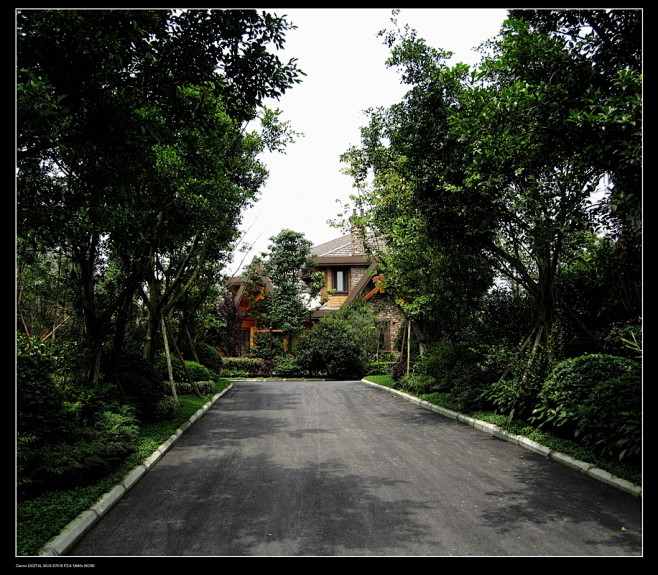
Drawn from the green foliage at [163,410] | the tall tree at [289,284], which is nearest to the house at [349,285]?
the tall tree at [289,284]

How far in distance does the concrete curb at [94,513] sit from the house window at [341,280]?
26116 millimetres

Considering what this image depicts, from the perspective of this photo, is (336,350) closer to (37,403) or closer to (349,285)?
(349,285)

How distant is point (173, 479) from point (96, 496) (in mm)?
1413

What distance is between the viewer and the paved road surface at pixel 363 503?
450 centimetres

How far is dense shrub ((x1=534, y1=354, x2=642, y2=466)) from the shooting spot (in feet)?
22.6

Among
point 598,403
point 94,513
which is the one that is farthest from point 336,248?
point 94,513

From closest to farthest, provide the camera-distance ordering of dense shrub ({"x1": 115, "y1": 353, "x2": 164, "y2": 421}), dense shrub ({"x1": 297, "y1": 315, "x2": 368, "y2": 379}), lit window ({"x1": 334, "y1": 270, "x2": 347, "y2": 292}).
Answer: dense shrub ({"x1": 115, "y1": 353, "x2": 164, "y2": 421}), dense shrub ({"x1": 297, "y1": 315, "x2": 368, "y2": 379}), lit window ({"x1": 334, "y1": 270, "x2": 347, "y2": 292})

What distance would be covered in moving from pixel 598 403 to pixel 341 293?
2666 centimetres

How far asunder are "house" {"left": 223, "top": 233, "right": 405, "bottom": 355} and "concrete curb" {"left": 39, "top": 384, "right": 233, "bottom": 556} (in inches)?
893

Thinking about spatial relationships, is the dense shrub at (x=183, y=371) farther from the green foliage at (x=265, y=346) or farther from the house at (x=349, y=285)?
the house at (x=349, y=285)

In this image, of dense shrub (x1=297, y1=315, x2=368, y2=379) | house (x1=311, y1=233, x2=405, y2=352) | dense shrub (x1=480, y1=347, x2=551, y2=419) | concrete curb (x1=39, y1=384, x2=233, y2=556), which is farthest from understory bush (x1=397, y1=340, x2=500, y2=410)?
house (x1=311, y1=233, x2=405, y2=352)

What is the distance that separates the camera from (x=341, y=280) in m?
34.4

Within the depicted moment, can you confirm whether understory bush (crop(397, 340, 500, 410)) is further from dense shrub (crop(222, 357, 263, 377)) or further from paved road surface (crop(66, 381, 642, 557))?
dense shrub (crop(222, 357, 263, 377))
